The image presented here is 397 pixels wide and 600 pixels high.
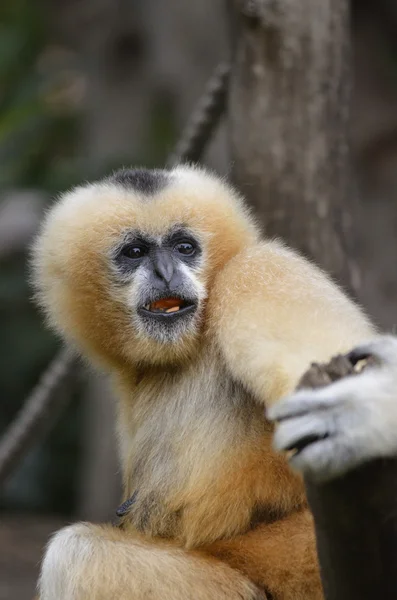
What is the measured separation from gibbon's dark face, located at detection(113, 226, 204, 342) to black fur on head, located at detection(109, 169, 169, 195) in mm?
226

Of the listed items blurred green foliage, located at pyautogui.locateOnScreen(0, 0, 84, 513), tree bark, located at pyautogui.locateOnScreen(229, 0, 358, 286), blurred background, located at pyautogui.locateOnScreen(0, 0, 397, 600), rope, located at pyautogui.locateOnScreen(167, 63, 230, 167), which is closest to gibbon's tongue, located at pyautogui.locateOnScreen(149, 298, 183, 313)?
tree bark, located at pyautogui.locateOnScreen(229, 0, 358, 286)

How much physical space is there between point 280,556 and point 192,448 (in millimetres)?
502

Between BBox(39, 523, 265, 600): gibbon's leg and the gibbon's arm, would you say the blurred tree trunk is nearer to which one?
the gibbon's arm

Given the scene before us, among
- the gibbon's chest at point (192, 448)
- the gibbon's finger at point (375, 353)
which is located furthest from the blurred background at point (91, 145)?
the gibbon's finger at point (375, 353)

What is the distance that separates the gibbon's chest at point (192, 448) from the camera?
3.38 meters

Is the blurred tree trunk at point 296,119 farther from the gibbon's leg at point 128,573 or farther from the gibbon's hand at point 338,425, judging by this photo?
the gibbon's hand at point 338,425

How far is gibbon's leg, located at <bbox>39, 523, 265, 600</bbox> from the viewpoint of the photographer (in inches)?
125

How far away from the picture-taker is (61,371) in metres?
5.78

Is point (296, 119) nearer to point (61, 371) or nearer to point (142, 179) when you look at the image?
point (142, 179)

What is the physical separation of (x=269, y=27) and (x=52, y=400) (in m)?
2.56

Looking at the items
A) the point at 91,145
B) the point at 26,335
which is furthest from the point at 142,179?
the point at 91,145

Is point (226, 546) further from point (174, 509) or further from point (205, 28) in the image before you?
point (205, 28)

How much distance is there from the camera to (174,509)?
346cm

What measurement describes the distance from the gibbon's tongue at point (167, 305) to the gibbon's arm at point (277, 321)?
0.22m
